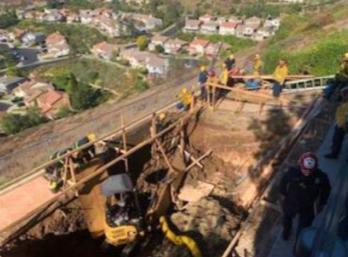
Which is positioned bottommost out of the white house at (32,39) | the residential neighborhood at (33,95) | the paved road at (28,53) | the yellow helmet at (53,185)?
the paved road at (28,53)

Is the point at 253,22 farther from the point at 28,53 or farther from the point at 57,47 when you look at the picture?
the point at 28,53

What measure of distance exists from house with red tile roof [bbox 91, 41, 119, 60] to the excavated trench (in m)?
54.6

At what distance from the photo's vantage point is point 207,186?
37.6ft

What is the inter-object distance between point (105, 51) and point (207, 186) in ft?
193

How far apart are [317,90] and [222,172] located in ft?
14.4

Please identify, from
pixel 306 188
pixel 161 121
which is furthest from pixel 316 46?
pixel 306 188

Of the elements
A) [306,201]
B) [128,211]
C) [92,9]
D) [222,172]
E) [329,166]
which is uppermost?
[306,201]

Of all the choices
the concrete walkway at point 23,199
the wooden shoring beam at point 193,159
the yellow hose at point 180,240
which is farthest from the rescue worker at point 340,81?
the concrete walkway at point 23,199

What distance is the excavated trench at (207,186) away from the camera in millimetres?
9164

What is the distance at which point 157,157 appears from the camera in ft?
39.3

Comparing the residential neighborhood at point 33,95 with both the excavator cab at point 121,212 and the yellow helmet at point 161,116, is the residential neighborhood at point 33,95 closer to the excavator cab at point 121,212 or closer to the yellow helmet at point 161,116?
the yellow helmet at point 161,116

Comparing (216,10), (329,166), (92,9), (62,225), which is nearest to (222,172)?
(329,166)

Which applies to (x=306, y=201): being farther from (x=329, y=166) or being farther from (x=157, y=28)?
(x=157, y=28)

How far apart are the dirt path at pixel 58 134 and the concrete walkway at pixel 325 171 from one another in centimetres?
719
